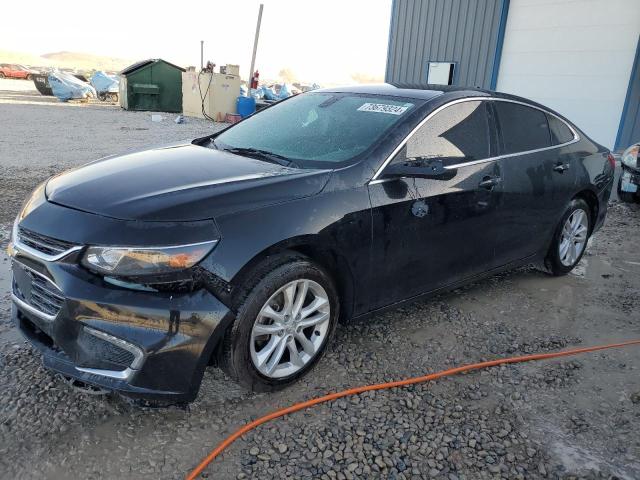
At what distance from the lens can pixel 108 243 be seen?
227cm

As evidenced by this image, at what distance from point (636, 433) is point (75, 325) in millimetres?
2695

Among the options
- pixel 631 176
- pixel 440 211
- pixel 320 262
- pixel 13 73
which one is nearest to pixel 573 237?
pixel 440 211

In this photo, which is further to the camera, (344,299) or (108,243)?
(344,299)

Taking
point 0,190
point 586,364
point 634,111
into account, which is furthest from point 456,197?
point 634,111

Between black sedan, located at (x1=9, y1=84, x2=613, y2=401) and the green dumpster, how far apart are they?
18.7 m

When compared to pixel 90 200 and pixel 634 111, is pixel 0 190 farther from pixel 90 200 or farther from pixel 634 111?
pixel 634 111

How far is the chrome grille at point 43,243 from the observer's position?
7.67 feet

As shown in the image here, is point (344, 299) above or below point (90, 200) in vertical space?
Answer: below

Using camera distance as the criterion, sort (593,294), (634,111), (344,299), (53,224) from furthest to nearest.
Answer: (634,111) → (593,294) → (344,299) → (53,224)

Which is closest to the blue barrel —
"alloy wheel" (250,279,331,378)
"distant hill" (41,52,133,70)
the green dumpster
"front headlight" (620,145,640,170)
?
the green dumpster

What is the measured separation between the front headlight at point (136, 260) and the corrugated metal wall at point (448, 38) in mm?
12820

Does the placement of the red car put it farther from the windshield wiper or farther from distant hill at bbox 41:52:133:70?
distant hill at bbox 41:52:133:70

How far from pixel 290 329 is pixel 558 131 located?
9.92 ft

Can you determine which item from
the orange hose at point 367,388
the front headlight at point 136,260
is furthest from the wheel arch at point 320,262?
the orange hose at point 367,388
